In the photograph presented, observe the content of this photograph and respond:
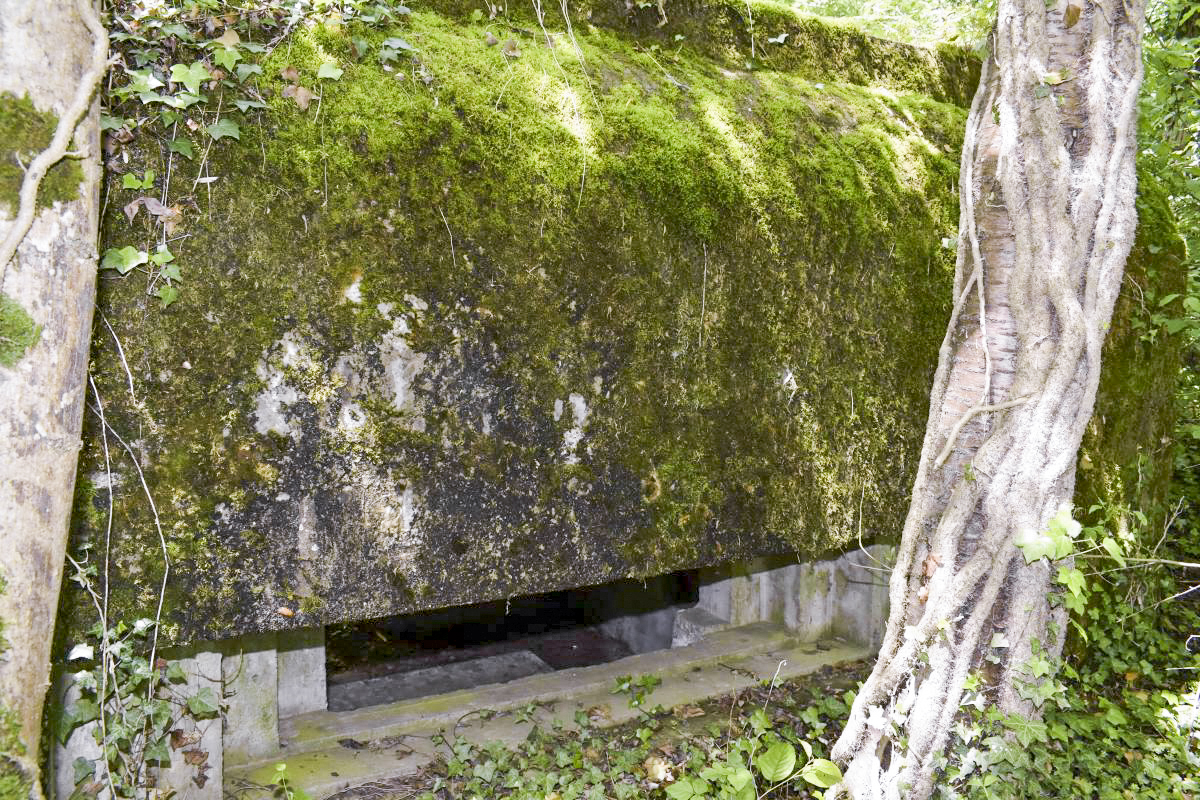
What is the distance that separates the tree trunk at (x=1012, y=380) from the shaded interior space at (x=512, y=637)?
324 centimetres

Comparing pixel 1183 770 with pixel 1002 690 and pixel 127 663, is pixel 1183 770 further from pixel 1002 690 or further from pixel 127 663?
pixel 127 663

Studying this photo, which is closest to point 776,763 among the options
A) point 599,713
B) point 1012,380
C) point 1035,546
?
point 1035,546

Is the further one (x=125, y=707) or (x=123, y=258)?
(x=125, y=707)

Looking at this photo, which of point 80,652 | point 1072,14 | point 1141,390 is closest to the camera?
point 80,652

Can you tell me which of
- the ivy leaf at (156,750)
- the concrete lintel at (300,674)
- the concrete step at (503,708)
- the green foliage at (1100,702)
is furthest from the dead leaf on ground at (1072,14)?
the concrete lintel at (300,674)

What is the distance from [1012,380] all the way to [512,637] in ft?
18.4

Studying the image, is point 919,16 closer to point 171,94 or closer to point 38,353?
point 171,94

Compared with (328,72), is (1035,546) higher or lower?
lower

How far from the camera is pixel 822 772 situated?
2.49m

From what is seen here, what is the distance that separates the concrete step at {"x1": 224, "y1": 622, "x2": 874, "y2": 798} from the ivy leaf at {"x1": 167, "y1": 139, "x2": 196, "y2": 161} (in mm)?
2619

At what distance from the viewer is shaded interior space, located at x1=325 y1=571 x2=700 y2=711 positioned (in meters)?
5.63

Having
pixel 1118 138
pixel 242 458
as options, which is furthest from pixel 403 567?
pixel 1118 138

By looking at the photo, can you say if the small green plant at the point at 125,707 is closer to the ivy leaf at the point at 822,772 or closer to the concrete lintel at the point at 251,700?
the concrete lintel at the point at 251,700

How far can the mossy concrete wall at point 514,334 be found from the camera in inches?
83.1
